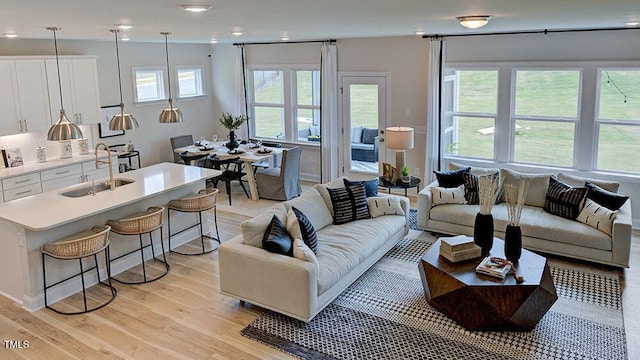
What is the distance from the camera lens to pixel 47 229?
479 centimetres

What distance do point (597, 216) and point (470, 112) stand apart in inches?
110

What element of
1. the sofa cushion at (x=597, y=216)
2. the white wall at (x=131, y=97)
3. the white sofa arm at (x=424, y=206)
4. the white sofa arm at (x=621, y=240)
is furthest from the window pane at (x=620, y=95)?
the white wall at (x=131, y=97)

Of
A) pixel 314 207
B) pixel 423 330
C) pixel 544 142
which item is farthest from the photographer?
pixel 544 142

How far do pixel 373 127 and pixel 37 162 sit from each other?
533cm

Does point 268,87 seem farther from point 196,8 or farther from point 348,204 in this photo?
point 196,8

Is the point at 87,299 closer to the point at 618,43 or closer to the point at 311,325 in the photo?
the point at 311,325

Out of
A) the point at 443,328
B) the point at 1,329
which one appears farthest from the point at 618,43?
the point at 1,329

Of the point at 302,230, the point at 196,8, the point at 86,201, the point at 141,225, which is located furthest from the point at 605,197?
the point at 86,201

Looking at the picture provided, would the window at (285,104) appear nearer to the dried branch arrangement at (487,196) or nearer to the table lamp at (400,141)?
the table lamp at (400,141)

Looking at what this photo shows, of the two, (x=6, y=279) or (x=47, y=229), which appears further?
(x=6, y=279)

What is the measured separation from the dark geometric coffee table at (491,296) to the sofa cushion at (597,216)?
134 cm

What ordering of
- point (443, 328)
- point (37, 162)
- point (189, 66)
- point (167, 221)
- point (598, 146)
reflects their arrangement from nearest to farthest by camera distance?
point (443, 328), point (167, 221), point (598, 146), point (37, 162), point (189, 66)

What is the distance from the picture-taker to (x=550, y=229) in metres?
5.80

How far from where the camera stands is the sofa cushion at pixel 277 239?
15.1 ft
